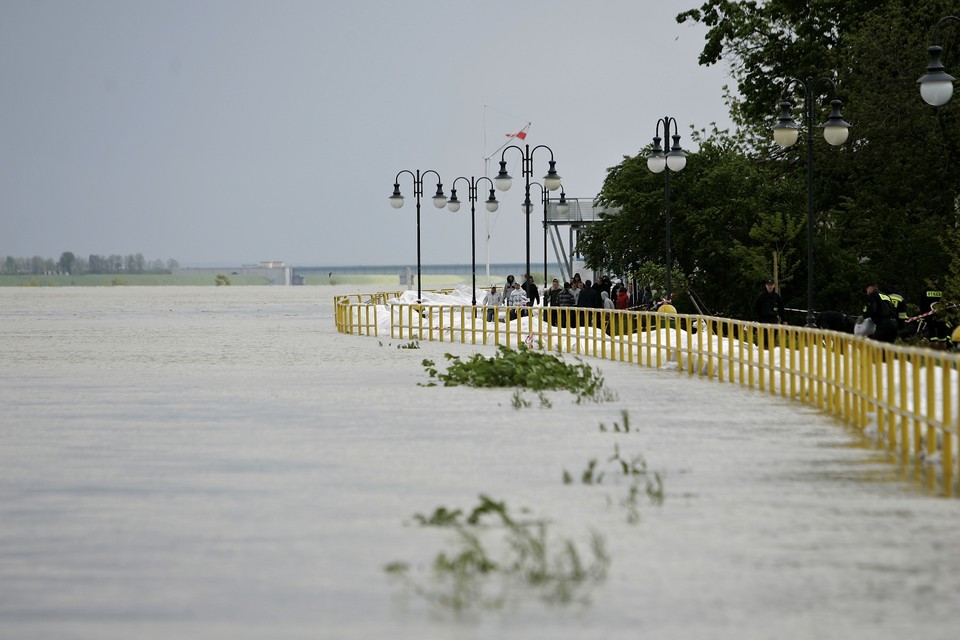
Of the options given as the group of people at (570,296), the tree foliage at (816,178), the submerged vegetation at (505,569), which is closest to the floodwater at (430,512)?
the submerged vegetation at (505,569)

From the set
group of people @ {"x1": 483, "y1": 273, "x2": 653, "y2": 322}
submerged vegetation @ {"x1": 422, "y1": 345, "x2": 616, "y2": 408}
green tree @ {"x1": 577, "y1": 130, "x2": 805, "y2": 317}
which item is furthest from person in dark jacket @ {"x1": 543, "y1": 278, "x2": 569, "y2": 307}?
submerged vegetation @ {"x1": 422, "y1": 345, "x2": 616, "y2": 408}

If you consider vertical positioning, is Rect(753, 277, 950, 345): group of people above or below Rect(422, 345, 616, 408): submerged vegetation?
above

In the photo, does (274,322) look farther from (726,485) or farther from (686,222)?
(726,485)

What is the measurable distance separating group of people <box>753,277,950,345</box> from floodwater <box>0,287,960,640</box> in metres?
6.02

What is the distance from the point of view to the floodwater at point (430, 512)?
7176 millimetres

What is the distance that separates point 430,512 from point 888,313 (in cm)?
1707

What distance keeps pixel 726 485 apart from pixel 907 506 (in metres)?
1.48

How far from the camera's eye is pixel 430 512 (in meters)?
→ 10.3

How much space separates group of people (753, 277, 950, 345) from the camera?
2580 cm

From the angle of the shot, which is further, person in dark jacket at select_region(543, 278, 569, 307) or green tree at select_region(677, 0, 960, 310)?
person in dark jacket at select_region(543, 278, 569, 307)

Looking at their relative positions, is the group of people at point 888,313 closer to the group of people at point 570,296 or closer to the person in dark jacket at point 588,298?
the person in dark jacket at point 588,298

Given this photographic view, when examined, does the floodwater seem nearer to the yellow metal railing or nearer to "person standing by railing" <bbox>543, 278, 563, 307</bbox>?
the yellow metal railing

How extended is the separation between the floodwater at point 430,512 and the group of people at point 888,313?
6.02 metres

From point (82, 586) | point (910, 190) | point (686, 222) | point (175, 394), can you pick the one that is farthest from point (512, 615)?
point (686, 222)
